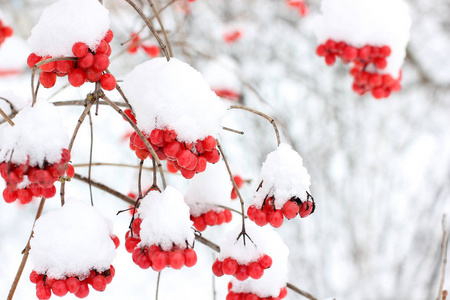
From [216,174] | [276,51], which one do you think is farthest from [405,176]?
[216,174]

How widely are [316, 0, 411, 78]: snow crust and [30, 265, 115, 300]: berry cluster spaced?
114 centimetres

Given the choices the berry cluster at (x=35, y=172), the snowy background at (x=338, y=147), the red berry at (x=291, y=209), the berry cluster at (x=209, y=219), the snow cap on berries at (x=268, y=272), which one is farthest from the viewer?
the snowy background at (x=338, y=147)

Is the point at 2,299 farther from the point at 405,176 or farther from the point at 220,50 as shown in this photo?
the point at 405,176

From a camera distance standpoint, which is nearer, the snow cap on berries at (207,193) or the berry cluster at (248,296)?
the berry cluster at (248,296)

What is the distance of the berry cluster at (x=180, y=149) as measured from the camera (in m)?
0.85

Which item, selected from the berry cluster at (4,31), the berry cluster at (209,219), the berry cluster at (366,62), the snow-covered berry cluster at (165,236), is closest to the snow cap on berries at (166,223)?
the snow-covered berry cluster at (165,236)

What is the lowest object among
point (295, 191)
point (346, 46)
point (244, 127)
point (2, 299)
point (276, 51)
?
point (295, 191)

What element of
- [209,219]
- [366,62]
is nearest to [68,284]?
[209,219]

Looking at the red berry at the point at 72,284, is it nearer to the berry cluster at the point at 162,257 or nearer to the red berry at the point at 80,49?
the berry cluster at the point at 162,257

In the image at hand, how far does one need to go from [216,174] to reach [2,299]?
3993 millimetres

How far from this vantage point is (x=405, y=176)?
5145 mm

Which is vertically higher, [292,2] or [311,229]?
[292,2]

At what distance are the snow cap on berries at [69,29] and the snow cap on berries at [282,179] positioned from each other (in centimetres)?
43

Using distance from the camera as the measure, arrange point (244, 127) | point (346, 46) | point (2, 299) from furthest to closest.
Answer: point (244, 127) → point (2, 299) → point (346, 46)
